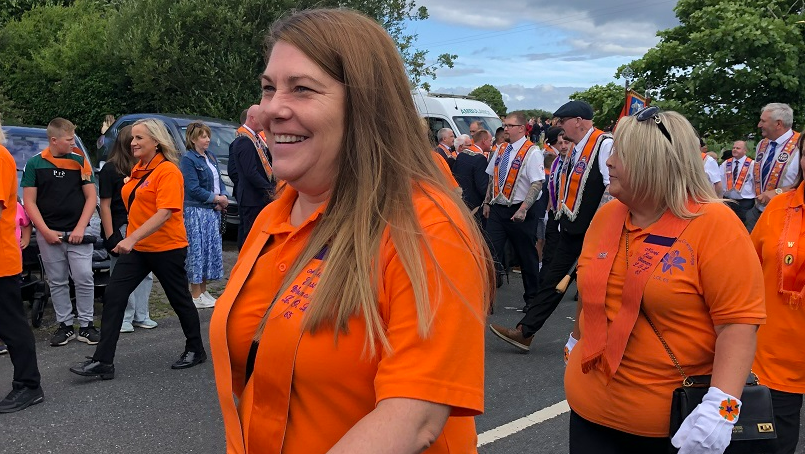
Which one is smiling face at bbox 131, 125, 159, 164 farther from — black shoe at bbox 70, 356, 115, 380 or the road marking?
the road marking

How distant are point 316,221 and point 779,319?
2.43m

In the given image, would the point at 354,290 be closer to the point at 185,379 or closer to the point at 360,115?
the point at 360,115

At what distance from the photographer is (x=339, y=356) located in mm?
1312

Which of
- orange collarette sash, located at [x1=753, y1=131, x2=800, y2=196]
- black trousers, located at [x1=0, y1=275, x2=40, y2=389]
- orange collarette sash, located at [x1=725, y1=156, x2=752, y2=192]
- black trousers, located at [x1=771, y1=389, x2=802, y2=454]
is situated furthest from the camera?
orange collarette sash, located at [x1=725, y1=156, x2=752, y2=192]

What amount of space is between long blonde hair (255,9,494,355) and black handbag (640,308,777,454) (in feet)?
3.89

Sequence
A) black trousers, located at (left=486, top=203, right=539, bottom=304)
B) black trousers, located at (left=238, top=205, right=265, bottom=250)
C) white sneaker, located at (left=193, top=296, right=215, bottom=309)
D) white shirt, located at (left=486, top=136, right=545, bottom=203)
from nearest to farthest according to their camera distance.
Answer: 1. black trousers, located at (left=238, top=205, right=265, bottom=250)
2. white sneaker, located at (left=193, top=296, right=215, bottom=309)
3. black trousers, located at (left=486, top=203, right=539, bottom=304)
4. white shirt, located at (left=486, top=136, right=545, bottom=203)

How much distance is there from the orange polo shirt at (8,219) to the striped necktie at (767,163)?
8.00m

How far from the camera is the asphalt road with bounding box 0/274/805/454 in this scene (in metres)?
4.12

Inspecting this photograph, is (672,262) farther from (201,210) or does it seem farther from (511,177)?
(201,210)

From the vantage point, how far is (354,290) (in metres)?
1.31

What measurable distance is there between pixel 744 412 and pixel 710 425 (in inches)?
9.6

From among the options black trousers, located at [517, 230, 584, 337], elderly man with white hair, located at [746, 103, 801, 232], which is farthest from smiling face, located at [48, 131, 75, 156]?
elderly man with white hair, located at [746, 103, 801, 232]

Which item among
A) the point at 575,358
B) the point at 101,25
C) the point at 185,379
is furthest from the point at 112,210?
the point at 101,25

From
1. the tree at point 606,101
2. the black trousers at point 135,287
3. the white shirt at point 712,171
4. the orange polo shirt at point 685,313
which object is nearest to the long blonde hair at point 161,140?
the black trousers at point 135,287
